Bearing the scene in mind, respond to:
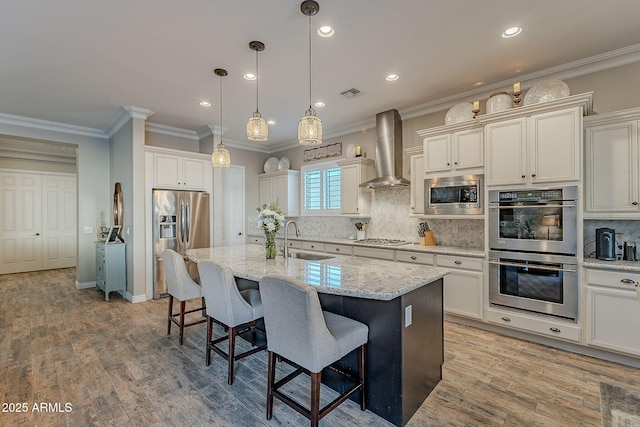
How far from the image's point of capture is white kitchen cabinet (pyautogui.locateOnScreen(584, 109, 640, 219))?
8.88 feet

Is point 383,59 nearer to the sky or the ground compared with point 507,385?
nearer to the sky

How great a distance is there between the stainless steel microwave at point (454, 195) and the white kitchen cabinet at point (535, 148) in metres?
0.27

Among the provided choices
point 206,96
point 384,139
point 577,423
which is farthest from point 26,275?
point 577,423

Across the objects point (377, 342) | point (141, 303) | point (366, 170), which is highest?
point (366, 170)

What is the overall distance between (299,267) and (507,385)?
1885 millimetres

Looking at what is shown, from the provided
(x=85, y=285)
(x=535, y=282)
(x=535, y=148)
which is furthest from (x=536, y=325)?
(x=85, y=285)

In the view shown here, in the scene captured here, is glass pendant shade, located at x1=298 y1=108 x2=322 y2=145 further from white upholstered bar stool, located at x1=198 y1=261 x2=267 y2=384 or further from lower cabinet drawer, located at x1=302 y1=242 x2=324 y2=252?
lower cabinet drawer, located at x1=302 y1=242 x2=324 y2=252

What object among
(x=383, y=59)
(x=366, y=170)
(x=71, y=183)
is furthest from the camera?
(x=71, y=183)

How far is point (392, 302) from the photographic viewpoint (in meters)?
1.91

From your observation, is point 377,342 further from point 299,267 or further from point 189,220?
point 189,220

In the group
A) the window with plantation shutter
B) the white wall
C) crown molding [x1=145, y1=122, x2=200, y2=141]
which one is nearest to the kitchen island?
the window with plantation shutter

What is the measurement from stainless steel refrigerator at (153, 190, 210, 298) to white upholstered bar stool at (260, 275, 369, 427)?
360 cm

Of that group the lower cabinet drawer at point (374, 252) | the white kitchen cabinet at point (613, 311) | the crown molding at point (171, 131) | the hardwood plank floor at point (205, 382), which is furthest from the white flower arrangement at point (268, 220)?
the crown molding at point (171, 131)

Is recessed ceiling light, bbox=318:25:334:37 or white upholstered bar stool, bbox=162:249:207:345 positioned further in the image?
white upholstered bar stool, bbox=162:249:207:345
